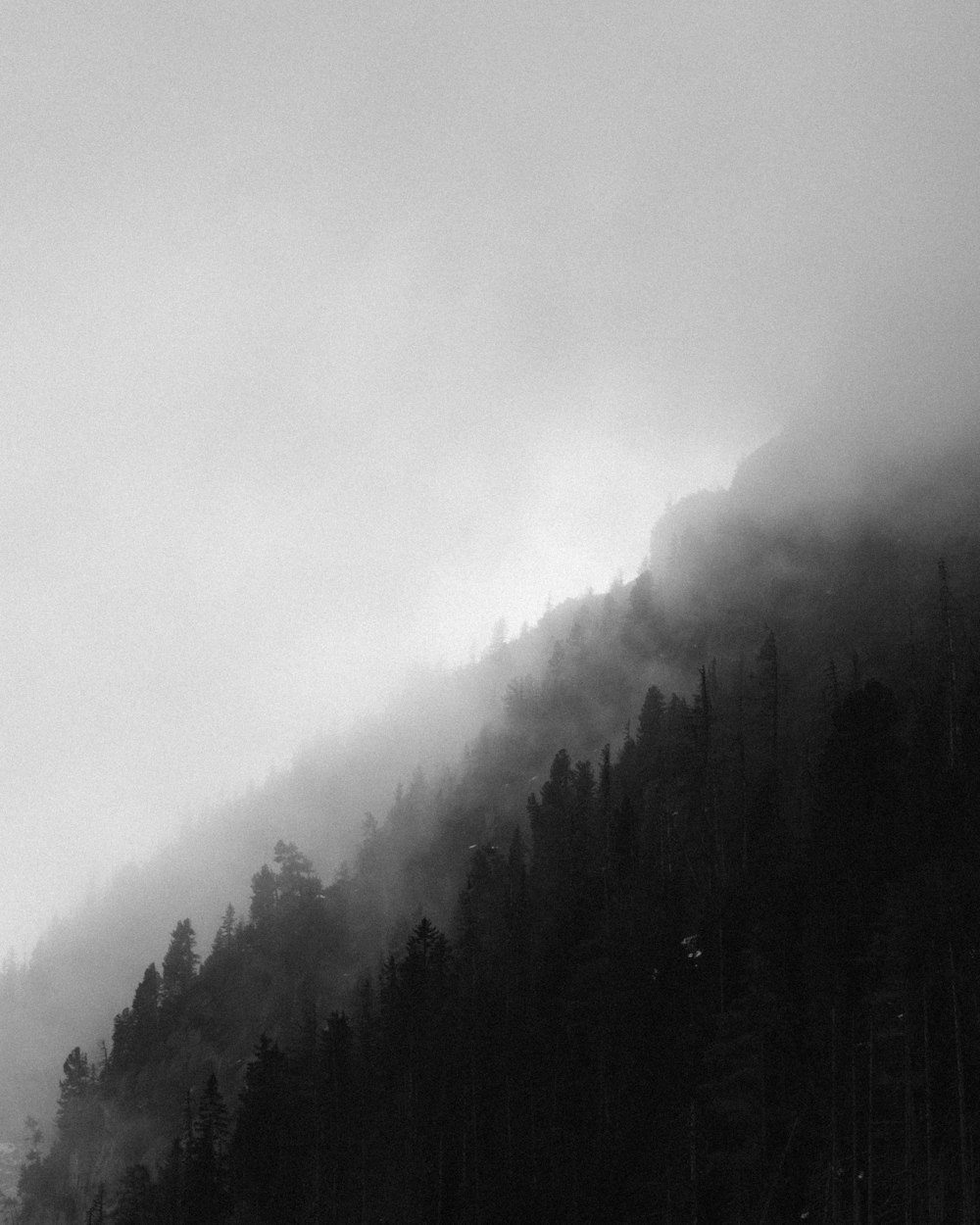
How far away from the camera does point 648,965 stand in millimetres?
70438

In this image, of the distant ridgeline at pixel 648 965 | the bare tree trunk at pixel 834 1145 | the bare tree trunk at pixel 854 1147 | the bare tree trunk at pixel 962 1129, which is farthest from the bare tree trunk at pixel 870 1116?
the bare tree trunk at pixel 962 1129

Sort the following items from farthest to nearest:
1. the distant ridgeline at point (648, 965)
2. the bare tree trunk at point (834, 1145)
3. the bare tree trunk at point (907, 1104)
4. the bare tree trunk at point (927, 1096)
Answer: the distant ridgeline at point (648, 965)
the bare tree trunk at point (834, 1145)
the bare tree trunk at point (907, 1104)
the bare tree trunk at point (927, 1096)

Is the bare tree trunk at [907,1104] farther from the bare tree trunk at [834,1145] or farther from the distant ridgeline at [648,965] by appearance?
the bare tree trunk at [834,1145]

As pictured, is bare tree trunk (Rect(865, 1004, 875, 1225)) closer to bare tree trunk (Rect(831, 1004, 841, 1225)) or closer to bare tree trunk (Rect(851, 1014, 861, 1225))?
bare tree trunk (Rect(851, 1014, 861, 1225))

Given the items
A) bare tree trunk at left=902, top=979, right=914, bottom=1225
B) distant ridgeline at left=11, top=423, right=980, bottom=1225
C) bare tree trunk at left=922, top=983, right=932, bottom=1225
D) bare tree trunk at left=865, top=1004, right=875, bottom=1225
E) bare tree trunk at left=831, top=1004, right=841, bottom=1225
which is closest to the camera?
bare tree trunk at left=922, top=983, right=932, bottom=1225

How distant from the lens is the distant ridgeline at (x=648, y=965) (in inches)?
2003

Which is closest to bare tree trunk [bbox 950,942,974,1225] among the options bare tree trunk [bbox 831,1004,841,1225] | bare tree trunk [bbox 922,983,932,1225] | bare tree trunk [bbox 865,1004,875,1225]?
bare tree trunk [bbox 922,983,932,1225]

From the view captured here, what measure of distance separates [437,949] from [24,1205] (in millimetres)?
70121

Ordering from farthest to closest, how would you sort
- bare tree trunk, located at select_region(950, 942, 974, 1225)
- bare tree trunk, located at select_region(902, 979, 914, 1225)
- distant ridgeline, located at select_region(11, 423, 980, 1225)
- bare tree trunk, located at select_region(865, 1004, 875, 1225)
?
distant ridgeline, located at select_region(11, 423, 980, 1225) < bare tree trunk, located at select_region(865, 1004, 875, 1225) < bare tree trunk, located at select_region(902, 979, 914, 1225) < bare tree trunk, located at select_region(950, 942, 974, 1225)

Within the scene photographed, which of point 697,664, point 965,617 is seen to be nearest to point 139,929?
point 697,664

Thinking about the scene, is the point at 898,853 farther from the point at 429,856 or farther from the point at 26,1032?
the point at 26,1032

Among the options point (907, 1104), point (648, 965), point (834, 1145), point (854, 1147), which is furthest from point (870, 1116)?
point (648, 965)

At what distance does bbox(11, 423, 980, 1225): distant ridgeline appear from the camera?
5088cm

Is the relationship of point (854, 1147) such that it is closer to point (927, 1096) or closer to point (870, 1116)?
point (870, 1116)
